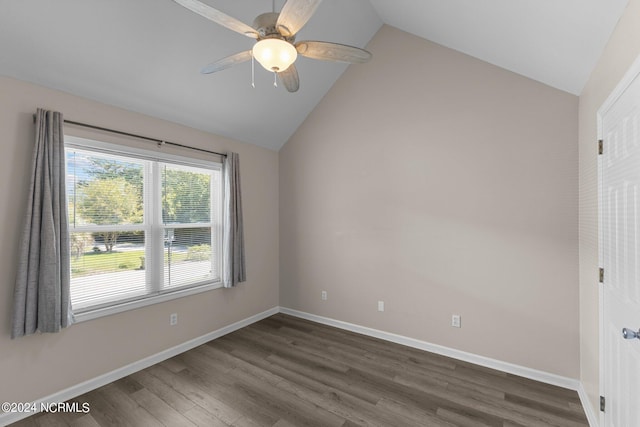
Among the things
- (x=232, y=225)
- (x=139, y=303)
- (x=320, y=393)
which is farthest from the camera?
(x=232, y=225)

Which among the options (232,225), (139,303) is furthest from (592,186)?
(139,303)

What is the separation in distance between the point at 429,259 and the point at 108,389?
323cm

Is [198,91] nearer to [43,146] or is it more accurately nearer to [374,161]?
[43,146]

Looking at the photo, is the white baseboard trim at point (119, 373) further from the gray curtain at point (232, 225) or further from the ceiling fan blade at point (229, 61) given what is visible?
the ceiling fan blade at point (229, 61)

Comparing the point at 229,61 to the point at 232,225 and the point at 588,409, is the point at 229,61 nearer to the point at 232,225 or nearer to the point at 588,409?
the point at 232,225

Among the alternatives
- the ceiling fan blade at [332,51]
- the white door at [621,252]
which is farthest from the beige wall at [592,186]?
the ceiling fan blade at [332,51]

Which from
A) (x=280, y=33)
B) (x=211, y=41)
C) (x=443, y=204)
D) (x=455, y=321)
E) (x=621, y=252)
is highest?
(x=211, y=41)

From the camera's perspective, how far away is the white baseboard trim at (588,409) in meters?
1.94

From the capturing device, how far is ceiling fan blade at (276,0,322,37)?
4.61ft

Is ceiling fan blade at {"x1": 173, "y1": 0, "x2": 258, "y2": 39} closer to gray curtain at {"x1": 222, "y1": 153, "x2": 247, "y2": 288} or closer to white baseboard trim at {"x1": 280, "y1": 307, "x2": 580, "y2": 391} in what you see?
gray curtain at {"x1": 222, "y1": 153, "x2": 247, "y2": 288}

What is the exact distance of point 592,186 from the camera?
2064 millimetres

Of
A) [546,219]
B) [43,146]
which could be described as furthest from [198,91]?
[546,219]

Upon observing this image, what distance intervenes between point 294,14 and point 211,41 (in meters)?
1.44

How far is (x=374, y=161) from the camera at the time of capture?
3529mm
